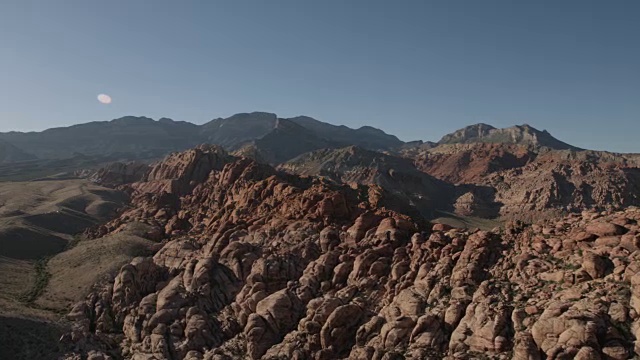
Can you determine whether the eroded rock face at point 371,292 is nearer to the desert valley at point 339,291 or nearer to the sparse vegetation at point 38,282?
the desert valley at point 339,291

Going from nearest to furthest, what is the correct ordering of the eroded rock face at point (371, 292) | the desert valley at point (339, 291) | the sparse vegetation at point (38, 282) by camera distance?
the eroded rock face at point (371, 292), the desert valley at point (339, 291), the sparse vegetation at point (38, 282)

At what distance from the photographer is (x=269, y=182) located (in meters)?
94.8

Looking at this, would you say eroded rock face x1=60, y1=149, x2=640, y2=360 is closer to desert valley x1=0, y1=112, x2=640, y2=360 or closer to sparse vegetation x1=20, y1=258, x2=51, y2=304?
desert valley x1=0, y1=112, x2=640, y2=360

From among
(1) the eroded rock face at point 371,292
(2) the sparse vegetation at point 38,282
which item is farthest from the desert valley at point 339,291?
(2) the sparse vegetation at point 38,282

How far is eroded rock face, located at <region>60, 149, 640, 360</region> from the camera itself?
130ft

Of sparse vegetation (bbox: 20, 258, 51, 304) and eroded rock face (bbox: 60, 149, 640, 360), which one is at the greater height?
eroded rock face (bbox: 60, 149, 640, 360)

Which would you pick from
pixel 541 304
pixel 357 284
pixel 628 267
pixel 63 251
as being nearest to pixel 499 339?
pixel 541 304

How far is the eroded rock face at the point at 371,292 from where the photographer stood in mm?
39688

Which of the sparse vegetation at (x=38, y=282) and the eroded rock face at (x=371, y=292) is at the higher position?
the eroded rock face at (x=371, y=292)

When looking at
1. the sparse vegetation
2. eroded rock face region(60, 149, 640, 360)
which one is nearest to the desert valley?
eroded rock face region(60, 149, 640, 360)

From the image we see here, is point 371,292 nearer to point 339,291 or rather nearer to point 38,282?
point 339,291

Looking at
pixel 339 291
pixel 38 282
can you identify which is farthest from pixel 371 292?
pixel 38 282

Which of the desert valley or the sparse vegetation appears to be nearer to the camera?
the desert valley

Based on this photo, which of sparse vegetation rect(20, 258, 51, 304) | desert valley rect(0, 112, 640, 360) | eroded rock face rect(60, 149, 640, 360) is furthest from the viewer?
sparse vegetation rect(20, 258, 51, 304)
